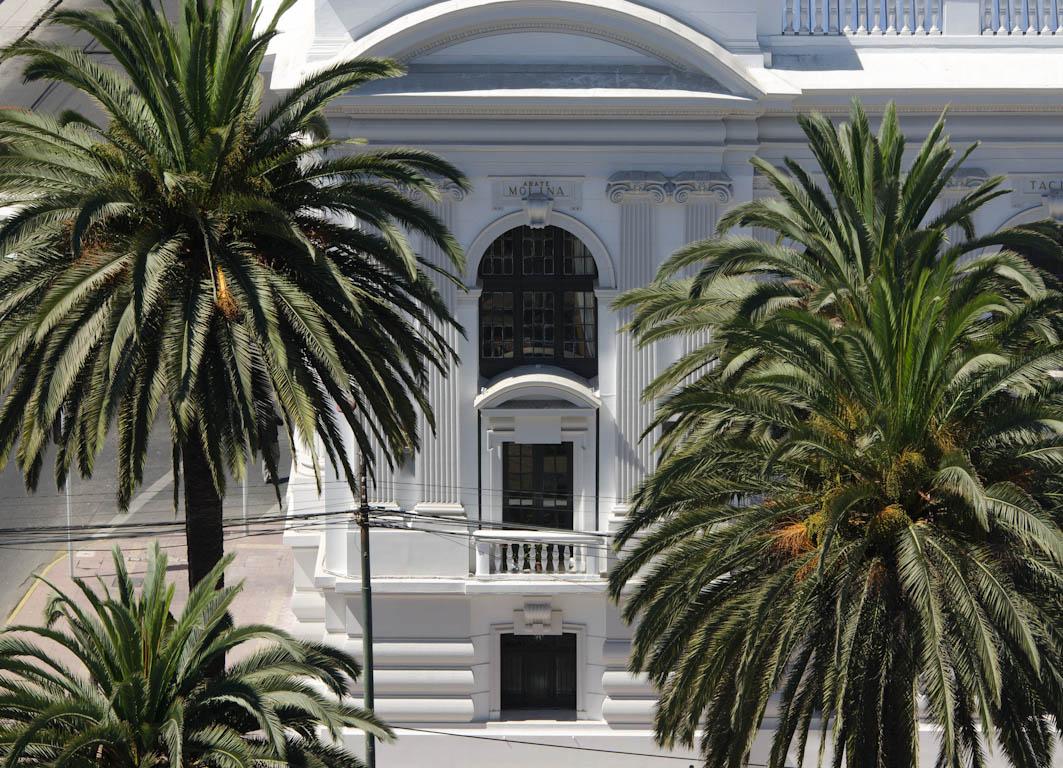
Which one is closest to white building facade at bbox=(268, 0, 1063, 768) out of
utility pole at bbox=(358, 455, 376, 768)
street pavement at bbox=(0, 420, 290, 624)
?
utility pole at bbox=(358, 455, 376, 768)

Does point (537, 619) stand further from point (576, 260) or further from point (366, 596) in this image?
point (576, 260)

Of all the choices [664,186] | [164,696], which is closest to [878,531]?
[164,696]

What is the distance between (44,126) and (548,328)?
15173 mm

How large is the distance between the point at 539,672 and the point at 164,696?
60.7 feet

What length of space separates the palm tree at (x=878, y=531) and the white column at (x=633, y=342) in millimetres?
11157

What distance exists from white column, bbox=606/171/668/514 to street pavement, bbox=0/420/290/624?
608 inches

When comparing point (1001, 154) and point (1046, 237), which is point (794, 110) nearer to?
point (1001, 154)

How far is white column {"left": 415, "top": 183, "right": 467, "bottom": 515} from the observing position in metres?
41.8

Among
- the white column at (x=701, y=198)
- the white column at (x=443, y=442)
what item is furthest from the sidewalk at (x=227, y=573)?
the white column at (x=701, y=198)

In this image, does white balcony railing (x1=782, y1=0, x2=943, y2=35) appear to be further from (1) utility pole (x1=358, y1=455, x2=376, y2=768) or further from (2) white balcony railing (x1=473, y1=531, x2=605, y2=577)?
(1) utility pole (x1=358, y1=455, x2=376, y2=768)

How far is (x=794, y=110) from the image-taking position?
41.9 m

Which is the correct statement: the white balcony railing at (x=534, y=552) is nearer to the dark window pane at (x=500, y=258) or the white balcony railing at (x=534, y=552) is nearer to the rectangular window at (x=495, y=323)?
the rectangular window at (x=495, y=323)

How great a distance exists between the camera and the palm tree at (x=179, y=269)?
1120 inches

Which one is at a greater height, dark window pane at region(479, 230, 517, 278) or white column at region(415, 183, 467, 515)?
dark window pane at region(479, 230, 517, 278)
